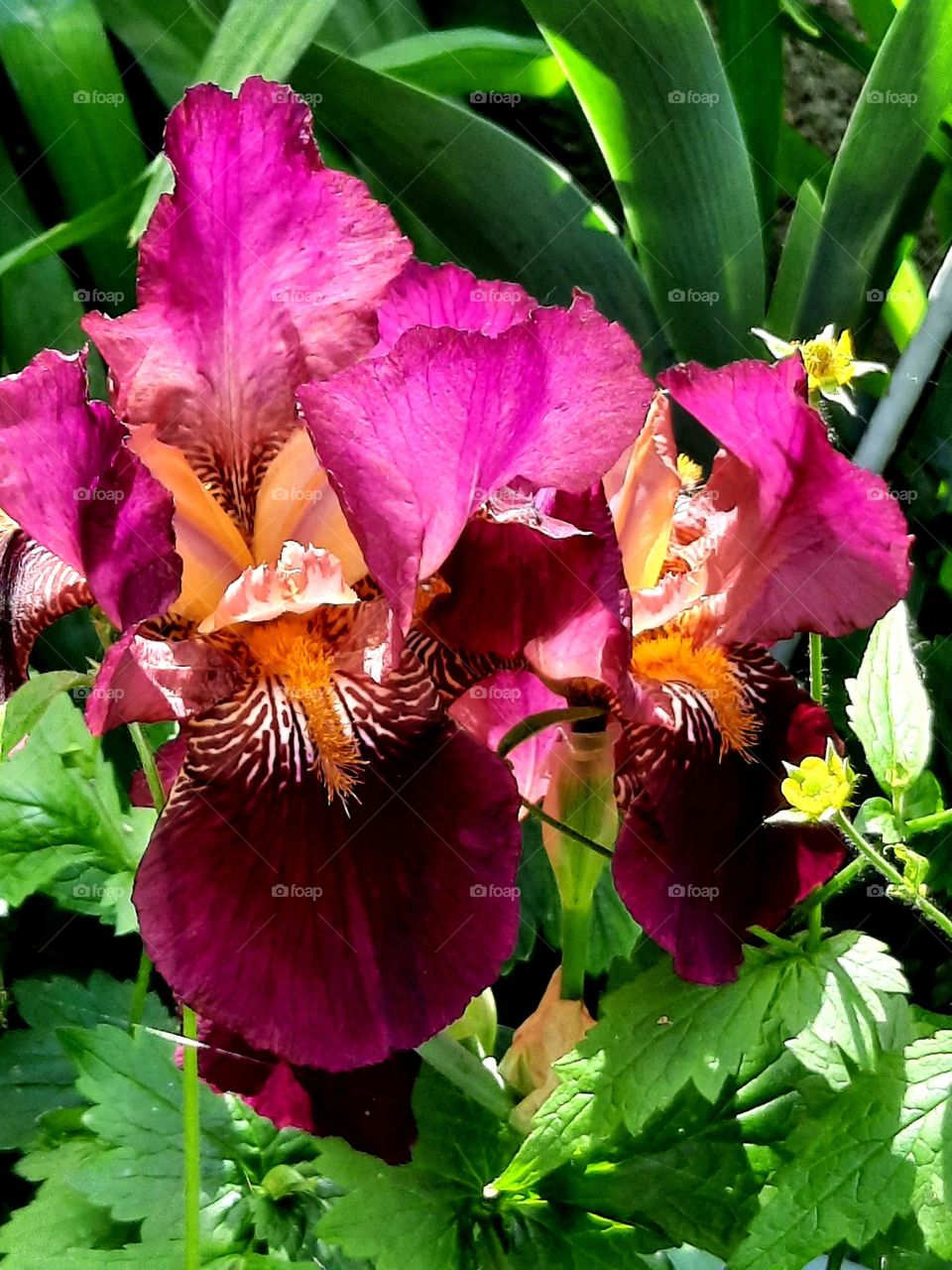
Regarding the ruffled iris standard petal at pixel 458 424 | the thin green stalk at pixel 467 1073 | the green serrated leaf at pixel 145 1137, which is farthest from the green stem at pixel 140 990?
the ruffled iris standard petal at pixel 458 424

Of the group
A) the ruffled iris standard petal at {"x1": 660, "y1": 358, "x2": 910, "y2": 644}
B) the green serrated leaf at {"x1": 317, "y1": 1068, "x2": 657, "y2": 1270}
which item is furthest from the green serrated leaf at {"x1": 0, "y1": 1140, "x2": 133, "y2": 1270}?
the ruffled iris standard petal at {"x1": 660, "y1": 358, "x2": 910, "y2": 644}

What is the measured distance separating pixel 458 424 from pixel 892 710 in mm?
186

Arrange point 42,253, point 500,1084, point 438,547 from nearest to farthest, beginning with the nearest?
point 438,547 < point 500,1084 < point 42,253

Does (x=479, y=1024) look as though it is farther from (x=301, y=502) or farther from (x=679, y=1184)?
(x=301, y=502)

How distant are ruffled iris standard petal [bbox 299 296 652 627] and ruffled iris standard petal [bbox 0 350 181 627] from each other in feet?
0.17

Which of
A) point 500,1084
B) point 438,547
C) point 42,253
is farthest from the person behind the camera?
point 42,253

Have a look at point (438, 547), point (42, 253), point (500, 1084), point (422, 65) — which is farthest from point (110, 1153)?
point (422, 65)

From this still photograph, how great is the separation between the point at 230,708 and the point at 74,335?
54cm

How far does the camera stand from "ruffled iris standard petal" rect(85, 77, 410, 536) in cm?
39

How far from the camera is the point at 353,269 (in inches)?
15.9

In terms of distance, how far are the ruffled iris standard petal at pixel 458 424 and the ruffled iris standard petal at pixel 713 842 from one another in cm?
10

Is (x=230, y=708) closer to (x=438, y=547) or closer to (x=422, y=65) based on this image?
(x=438, y=547)

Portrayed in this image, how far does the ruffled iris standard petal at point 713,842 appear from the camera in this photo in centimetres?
38

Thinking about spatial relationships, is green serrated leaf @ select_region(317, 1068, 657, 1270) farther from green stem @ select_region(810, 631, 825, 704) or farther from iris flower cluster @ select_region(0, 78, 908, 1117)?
green stem @ select_region(810, 631, 825, 704)
